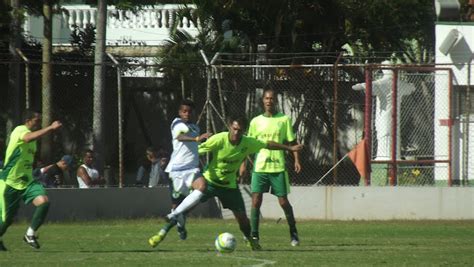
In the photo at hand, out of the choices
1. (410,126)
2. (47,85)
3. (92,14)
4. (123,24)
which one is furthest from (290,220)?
Answer: (123,24)

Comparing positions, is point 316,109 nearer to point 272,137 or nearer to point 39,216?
point 272,137

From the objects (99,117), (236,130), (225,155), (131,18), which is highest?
(131,18)

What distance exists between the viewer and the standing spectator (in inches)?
932

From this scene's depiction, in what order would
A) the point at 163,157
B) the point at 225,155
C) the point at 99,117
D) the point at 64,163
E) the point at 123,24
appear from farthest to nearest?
1. the point at 123,24
2. the point at 163,157
3. the point at 99,117
4. the point at 64,163
5. the point at 225,155

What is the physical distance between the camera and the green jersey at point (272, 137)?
17.6 m

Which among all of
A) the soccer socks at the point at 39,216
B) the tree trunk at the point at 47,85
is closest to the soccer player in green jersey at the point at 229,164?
Answer: the soccer socks at the point at 39,216

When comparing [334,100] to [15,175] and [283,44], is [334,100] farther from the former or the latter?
[15,175]

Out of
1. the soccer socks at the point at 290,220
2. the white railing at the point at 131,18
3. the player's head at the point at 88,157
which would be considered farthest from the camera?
the white railing at the point at 131,18

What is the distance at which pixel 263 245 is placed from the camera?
16953 mm

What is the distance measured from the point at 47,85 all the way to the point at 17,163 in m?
8.58

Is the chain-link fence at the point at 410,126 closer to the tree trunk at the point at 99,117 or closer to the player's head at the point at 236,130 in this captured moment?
the tree trunk at the point at 99,117

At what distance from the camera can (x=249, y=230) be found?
52.7 ft

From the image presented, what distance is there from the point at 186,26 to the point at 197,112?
8.84 m

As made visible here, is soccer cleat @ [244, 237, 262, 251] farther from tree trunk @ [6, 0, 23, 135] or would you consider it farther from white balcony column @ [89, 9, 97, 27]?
white balcony column @ [89, 9, 97, 27]
